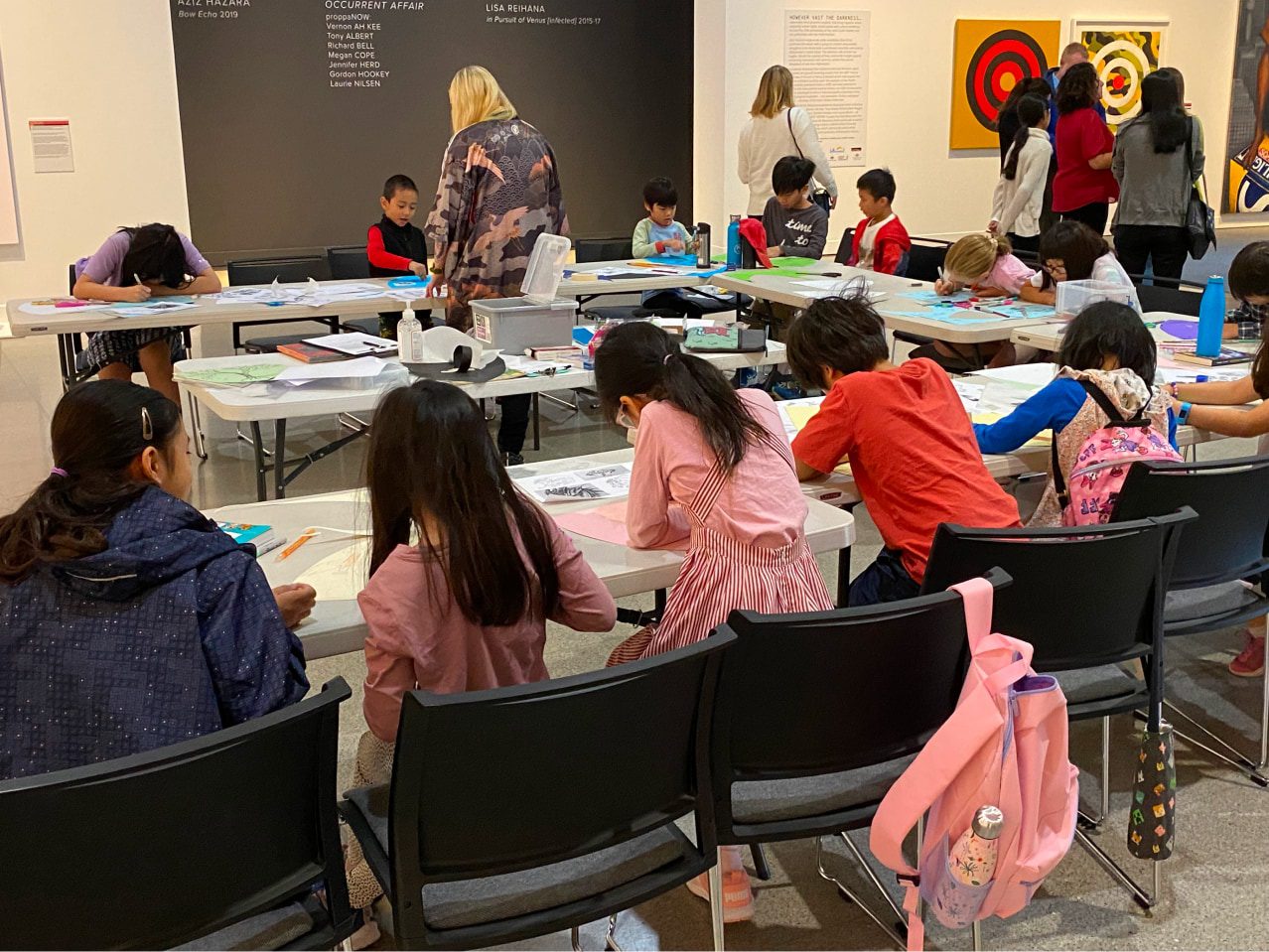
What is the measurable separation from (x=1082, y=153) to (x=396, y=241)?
3.89 meters

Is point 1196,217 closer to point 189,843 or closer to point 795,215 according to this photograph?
point 795,215

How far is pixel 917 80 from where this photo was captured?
10.5 meters

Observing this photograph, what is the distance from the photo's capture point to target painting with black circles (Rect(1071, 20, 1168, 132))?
11172 millimetres

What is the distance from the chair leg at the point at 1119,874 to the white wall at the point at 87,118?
7.46m

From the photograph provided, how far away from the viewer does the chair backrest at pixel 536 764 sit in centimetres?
154

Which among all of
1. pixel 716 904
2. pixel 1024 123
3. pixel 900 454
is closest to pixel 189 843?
pixel 716 904

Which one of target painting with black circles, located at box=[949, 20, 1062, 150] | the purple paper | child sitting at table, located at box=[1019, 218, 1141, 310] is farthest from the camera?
target painting with black circles, located at box=[949, 20, 1062, 150]

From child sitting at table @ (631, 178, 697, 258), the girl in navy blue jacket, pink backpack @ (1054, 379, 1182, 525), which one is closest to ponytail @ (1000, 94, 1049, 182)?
child sitting at table @ (631, 178, 697, 258)

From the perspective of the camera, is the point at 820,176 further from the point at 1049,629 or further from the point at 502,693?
the point at 502,693

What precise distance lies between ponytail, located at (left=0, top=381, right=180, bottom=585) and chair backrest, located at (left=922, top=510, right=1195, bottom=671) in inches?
50.4

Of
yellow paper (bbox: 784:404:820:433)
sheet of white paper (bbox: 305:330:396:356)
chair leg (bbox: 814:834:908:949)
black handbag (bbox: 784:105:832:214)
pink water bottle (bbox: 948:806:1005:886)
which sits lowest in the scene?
chair leg (bbox: 814:834:908:949)

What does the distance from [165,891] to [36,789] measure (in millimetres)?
234

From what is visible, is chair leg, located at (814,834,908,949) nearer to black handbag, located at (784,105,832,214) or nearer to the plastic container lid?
the plastic container lid

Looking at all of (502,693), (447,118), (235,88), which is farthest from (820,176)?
(502,693)
